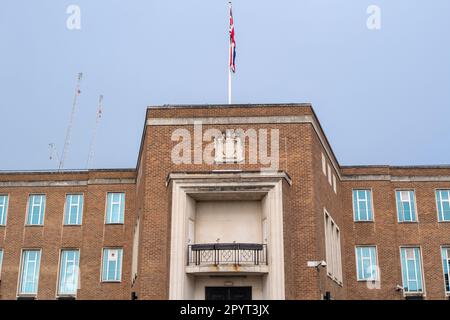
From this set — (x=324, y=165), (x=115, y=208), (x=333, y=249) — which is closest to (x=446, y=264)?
(x=333, y=249)

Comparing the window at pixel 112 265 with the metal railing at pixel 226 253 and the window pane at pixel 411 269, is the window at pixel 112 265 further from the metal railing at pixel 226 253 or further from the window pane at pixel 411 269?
the window pane at pixel 411 269

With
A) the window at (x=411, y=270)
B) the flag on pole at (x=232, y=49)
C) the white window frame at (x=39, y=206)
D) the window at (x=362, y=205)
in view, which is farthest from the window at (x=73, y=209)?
the window at (x=411, y=270)

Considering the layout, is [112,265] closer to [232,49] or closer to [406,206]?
[232,49]

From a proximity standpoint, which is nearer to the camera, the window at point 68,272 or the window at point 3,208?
the window at point 68,272

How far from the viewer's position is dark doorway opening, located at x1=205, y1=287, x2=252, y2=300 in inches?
1013

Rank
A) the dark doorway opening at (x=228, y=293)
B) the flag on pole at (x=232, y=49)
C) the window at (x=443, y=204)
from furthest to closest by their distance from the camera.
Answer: the window at (x=443, y=204)
the flag on pole at (x=232, y=49)
the dark doorway opening at (x=228, y=293)

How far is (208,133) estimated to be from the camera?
2744cm

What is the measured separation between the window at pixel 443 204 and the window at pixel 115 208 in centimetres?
1994

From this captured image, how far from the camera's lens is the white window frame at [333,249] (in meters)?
30.7

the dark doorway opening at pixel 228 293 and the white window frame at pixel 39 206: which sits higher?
the white window frame at pixel 39 206

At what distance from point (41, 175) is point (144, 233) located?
1585 centimetres

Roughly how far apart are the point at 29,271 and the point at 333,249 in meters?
18.9

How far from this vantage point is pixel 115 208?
38.6 metres

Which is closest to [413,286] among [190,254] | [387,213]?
[387,213]
